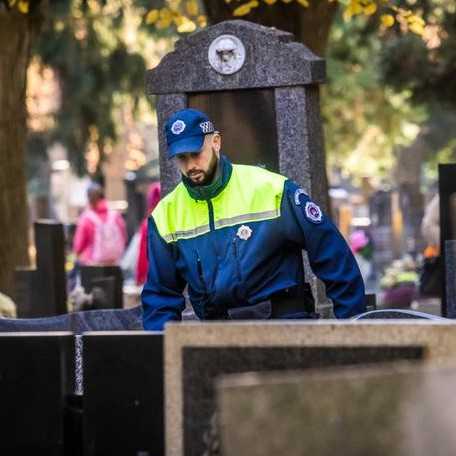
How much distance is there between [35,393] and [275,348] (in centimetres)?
115

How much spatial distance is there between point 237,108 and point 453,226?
4.75ft

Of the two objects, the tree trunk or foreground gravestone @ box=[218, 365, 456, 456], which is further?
the tree trunk

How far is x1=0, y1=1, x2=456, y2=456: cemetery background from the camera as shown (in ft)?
17.4

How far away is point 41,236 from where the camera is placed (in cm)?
1574

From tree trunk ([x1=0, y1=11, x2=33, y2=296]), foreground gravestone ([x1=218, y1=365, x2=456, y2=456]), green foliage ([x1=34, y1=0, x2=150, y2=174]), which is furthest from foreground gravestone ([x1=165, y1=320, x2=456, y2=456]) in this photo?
green foliage ([x1=34, y1=0, x2=150, y2=174])

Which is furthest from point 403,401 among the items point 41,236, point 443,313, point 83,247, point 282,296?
point 83,247

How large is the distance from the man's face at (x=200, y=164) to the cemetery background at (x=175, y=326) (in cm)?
92

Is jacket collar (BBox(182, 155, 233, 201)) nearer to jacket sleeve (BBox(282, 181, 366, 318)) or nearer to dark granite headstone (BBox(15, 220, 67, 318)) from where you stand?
jacket sleeve (BBox(282, 181, 366, 318))

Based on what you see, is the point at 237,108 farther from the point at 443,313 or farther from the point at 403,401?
the point at 403,401

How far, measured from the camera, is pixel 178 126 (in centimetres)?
763

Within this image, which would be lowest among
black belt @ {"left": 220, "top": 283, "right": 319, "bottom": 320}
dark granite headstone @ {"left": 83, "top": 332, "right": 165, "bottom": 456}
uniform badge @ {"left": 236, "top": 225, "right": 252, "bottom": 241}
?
dark granite headstone @ {"left": 83, "top": 332, "right": 165, "bottom": 456}

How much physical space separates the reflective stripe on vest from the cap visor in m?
0.26

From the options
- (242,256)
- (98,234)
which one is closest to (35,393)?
(242,256)

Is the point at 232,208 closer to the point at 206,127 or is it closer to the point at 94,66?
the point at 206,127
